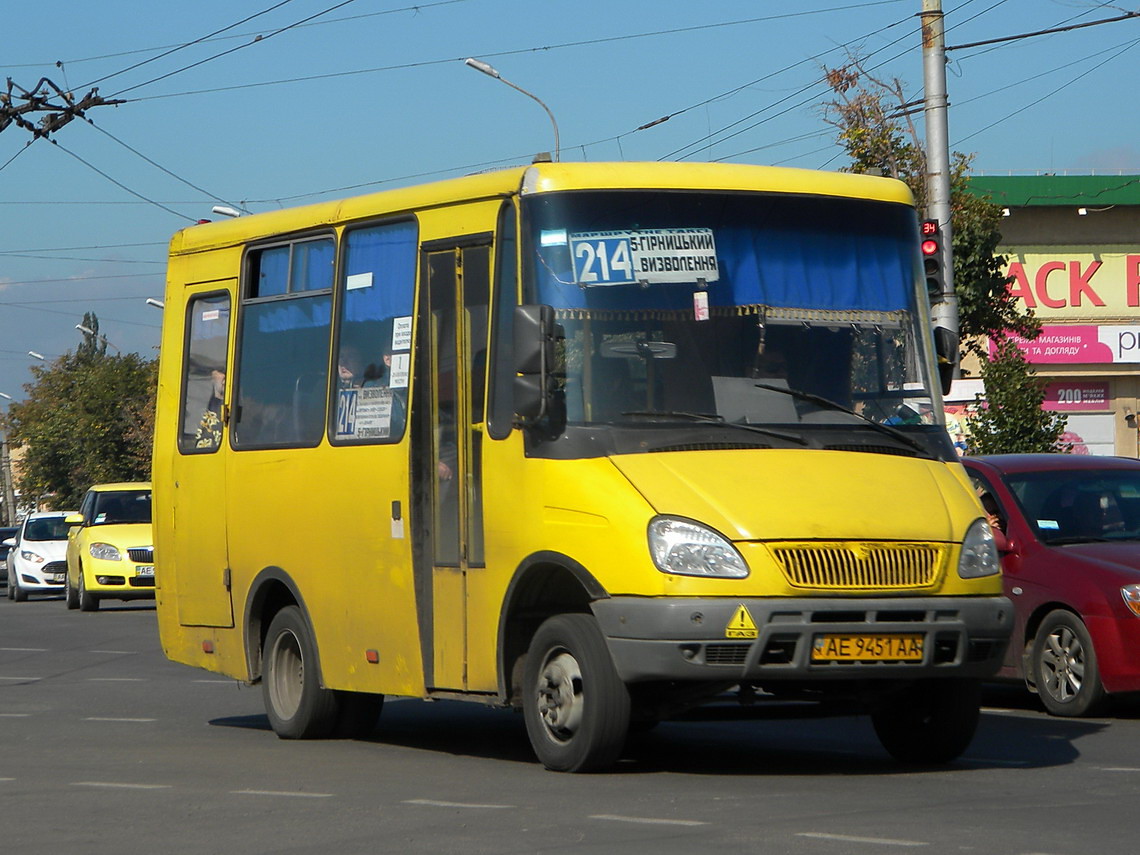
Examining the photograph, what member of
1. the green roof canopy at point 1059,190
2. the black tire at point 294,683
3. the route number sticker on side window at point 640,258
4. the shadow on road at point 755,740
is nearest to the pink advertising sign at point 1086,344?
the green roof canopy at point 1059,190

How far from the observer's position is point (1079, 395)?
44.8 metres

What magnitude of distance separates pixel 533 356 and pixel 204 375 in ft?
14.2

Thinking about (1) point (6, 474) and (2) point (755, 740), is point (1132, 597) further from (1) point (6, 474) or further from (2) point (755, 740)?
(1) point (6, 474)

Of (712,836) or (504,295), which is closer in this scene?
(712,836)

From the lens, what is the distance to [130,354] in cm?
7744

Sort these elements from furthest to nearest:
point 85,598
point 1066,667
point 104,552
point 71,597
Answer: point 71,597 → point 85,598 → point 104,552 → point 1066,667

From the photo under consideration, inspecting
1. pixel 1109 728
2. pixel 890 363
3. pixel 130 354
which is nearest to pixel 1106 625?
pixel 1109 728

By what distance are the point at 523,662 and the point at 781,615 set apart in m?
1.53

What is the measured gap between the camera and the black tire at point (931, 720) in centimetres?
941

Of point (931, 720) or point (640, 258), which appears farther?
point (931, 720)

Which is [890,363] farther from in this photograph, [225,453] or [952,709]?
[225,453]

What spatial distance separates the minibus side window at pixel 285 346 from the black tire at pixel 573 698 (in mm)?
2538

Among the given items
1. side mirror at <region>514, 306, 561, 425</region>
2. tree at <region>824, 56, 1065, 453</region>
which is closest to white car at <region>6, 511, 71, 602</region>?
tree at <region>824, 56, 1065, 453</region>

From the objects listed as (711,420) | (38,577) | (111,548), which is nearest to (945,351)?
(711,420)
